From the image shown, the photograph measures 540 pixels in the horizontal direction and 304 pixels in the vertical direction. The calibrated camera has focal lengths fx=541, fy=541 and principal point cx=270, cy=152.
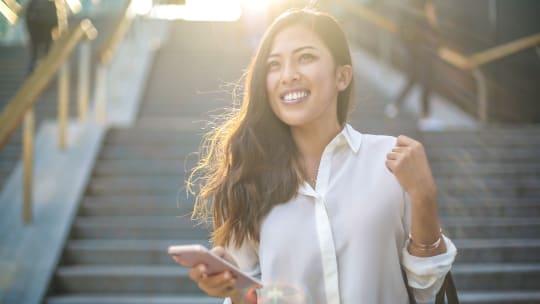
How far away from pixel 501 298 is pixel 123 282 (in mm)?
2483

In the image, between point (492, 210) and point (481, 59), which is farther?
point (481, 59)

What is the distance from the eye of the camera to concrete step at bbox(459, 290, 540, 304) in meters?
3.44

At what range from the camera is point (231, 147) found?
69.1 inches

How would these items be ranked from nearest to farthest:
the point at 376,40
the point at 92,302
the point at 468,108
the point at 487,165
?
the point at 92,302
the point at 487,165
the point at 468,108
the point at 376,40

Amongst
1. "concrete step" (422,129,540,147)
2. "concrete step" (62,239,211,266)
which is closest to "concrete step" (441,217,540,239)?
"concrete step" (422,129,540,147)

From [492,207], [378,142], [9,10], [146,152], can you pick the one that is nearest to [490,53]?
[492,207]

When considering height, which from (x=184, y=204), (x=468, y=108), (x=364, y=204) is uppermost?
(x=364, y=204)

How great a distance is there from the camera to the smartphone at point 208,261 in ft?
4.10

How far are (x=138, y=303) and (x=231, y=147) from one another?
2100mm

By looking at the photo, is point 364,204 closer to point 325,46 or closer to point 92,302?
point 325,46

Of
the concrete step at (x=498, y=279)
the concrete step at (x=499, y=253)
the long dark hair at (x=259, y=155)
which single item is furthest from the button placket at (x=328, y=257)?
the concrete step at (x=499, y=253)

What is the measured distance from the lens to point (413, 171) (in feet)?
4.40

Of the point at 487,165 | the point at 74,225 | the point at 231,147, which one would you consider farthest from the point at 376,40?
the point at 231,147

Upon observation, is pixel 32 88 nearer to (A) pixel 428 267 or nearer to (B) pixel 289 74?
(B) pixel 289 74
